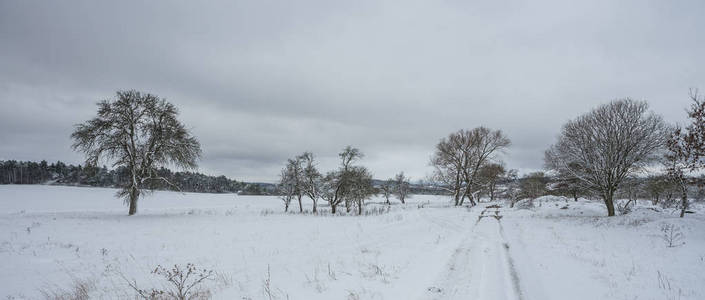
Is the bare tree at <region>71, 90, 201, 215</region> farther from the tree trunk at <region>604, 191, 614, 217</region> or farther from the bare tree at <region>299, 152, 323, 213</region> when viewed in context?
the tree trunk at <region>604, 191, 614, 217</region>

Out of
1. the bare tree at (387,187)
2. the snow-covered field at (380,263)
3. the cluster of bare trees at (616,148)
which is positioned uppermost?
the cluster of bare trees at (616,148)

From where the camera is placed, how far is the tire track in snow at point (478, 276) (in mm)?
4531

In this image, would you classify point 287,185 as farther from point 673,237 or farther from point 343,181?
point 673,237

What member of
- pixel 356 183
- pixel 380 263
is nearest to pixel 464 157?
pixel 356 183

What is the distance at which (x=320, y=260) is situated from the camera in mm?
7297

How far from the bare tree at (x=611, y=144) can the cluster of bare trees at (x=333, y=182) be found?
56.7 ft

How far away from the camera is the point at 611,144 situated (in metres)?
15.1

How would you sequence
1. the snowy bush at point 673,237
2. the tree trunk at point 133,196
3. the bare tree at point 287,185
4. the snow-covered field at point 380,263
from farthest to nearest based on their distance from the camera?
the bare tree at point 287,185, the tree trunk at point 133,196, the snowy bush at point 673,237, the snow-covered field at point 380,263

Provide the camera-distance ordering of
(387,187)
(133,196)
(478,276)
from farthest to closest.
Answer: (387,187)
(133,196)
(478,276)

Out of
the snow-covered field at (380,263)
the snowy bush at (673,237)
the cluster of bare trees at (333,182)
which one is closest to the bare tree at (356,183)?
the cluster of bare trees at (333,182)

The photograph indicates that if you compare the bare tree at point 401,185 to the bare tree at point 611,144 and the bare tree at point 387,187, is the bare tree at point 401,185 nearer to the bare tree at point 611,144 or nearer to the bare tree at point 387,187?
the bare tree at point 387,187

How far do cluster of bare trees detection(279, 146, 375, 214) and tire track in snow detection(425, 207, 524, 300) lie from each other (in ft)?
61.6

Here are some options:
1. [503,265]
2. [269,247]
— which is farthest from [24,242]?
[503,265]

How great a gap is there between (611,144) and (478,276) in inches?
651
